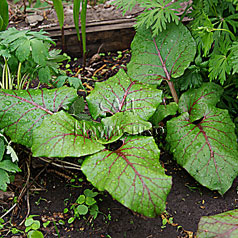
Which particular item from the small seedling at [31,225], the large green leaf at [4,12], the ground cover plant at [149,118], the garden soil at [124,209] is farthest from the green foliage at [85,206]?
the large green leaf at [4,12]

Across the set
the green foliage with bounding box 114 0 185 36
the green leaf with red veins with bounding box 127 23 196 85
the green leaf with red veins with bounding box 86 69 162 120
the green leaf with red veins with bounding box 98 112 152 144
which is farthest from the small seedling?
the green foliage with bounding box 114 0 185 36

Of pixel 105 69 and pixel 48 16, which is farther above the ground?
pixel 48 16

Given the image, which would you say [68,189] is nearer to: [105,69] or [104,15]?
[105,69]

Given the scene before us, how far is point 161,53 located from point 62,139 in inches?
40.9

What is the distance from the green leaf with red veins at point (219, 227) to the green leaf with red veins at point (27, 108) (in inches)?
40.8

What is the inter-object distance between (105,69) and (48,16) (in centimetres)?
87

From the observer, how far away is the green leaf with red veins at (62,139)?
1722 mm

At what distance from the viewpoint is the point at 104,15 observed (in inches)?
128

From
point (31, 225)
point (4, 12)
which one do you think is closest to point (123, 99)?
point (31, 225)

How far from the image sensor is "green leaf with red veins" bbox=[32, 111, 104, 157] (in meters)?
1.72

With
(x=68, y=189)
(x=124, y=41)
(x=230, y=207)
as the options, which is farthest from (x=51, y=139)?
(x=124, y=41)

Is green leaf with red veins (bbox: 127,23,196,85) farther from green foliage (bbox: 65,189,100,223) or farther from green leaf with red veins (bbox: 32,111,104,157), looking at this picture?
green foliage (bbox: 65,189,100,223)

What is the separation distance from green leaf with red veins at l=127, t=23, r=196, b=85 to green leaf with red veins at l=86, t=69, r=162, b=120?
0.22 metres

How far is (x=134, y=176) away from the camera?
165 centimetres
